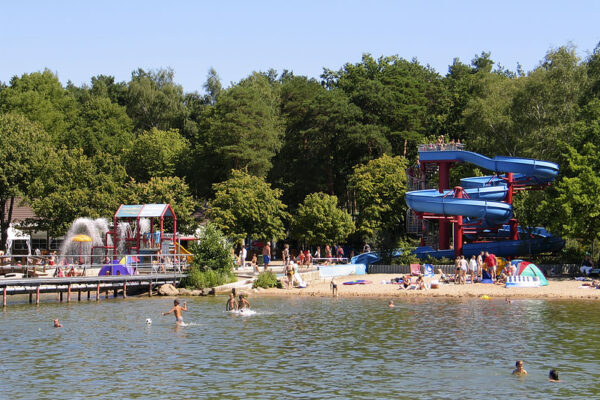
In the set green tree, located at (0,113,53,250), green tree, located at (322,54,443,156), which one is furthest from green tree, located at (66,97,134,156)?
green tree, located at (322,54,443,156)

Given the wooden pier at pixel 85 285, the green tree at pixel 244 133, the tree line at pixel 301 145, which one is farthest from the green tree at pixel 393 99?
the wooden pier at pixel 85 285

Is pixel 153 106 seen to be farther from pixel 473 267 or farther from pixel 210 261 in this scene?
pixel 473 267

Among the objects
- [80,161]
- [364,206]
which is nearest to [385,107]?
[364,206]

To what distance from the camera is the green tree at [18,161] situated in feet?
218

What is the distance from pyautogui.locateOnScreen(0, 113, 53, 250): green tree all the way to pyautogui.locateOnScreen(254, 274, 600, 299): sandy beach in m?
28.6

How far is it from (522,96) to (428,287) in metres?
23.0

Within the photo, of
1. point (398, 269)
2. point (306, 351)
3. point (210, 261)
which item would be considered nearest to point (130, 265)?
point (210, 261)

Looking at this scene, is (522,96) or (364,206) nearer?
(522,96)

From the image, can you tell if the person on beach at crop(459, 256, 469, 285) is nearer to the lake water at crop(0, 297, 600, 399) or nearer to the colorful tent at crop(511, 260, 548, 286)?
the colorful tent at crop(511, 260, 548, 286)

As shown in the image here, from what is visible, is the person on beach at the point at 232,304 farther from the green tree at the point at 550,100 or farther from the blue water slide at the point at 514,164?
the green tree at the point at 550,100

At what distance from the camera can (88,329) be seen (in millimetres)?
34750

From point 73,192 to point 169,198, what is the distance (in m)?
7.77

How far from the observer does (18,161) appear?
66.8 meters

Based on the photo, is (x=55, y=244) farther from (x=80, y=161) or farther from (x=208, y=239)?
(x=208, y=239)
